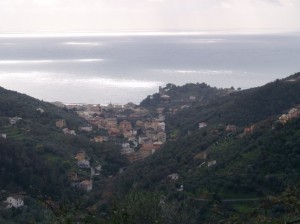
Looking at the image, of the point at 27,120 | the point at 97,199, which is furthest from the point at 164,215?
the point at 27,120

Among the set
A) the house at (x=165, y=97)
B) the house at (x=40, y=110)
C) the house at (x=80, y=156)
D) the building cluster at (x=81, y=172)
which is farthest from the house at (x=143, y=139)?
the house at (x=165, y=97)

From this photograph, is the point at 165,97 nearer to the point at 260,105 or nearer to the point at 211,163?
the point at 260,105

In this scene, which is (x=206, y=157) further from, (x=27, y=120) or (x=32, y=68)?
(x=32, y=68)

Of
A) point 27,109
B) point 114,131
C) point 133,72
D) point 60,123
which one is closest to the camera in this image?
point 27,109

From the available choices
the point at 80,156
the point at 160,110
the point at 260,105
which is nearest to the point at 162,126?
the point at 160,110

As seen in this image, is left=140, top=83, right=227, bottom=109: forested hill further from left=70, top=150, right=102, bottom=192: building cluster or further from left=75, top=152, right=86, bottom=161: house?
left=70, top=150, right=102, bottom=192: building cluster

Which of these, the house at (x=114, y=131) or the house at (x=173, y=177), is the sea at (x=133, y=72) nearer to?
the house at (x=114, y=131)

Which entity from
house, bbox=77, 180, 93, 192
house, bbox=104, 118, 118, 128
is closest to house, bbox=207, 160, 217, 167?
house, bbox=77, 180, 93, 192

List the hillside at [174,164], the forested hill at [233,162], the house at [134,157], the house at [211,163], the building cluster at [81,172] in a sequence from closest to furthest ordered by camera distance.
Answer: the hillside at [174,164] → the forested hill at [233,162] → the house at [211,163] → the building cluster at [81,172] → the house at [134,157]
